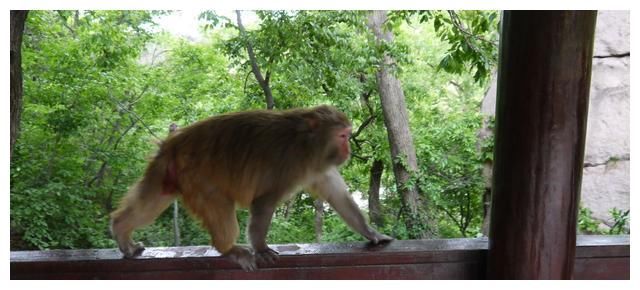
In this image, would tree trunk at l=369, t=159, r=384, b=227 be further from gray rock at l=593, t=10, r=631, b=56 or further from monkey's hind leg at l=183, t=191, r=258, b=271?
monkey's hind leg at l=183, t=191, r=258, b=271

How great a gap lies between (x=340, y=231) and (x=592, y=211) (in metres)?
2.66

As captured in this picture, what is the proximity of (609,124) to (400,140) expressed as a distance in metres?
2.18

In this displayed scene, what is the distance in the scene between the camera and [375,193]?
285 inches

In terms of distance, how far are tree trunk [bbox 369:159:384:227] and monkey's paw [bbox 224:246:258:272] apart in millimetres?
4671

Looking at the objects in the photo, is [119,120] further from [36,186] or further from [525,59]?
[525,59]

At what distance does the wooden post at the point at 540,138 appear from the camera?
2.09m

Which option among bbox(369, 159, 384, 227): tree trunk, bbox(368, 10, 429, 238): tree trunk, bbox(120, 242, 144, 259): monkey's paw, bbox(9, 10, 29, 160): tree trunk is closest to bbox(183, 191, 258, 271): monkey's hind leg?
bbox(120, 242, 144, 259): monkey's paw

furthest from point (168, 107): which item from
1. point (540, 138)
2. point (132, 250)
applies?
point (540, 138)

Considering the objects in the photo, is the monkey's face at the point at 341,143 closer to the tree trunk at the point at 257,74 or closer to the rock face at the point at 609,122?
the tree trunk at the point at 257,74

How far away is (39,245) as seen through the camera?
574 cm

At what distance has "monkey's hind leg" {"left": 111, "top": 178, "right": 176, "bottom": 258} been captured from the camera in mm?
2498

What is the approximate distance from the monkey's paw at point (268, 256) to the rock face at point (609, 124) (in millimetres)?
4957

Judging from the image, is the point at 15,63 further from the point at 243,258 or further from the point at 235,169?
the point at 243,258

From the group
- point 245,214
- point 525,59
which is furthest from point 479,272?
point 245,214
